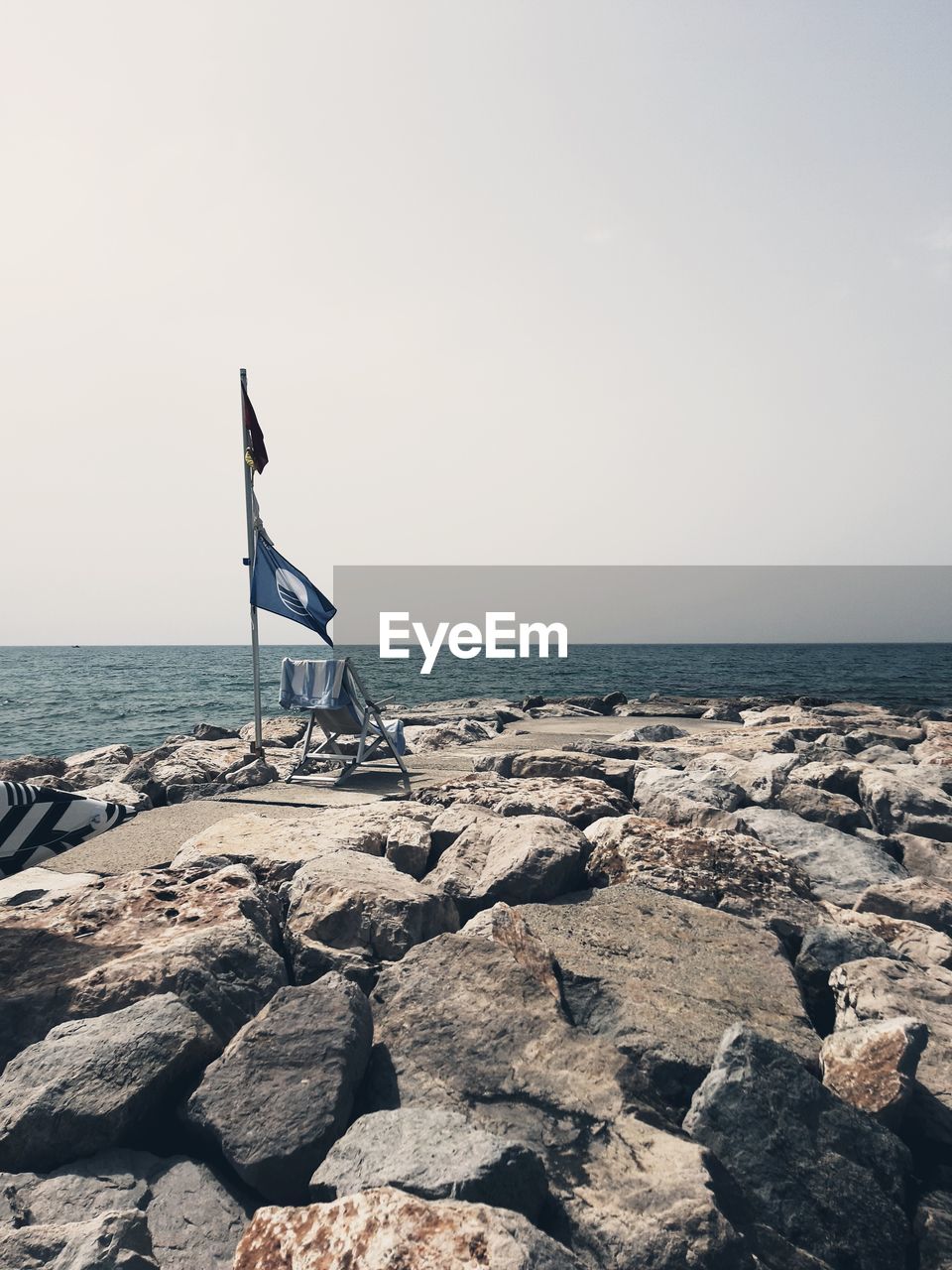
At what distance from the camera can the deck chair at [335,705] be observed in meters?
7.11

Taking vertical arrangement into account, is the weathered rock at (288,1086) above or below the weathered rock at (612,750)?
below

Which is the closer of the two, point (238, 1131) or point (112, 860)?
point (238, 1131)

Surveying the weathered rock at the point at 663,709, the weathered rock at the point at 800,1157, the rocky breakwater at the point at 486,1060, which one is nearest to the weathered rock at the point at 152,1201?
the rocky breakwater at the point at 486,1060

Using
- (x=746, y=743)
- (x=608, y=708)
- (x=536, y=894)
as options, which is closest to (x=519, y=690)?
(x=608, y=708)

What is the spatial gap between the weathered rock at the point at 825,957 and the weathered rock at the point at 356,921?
140 cm

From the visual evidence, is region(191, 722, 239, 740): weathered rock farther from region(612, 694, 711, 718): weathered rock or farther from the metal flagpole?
region(612, 694, 711, 718): weathered rock

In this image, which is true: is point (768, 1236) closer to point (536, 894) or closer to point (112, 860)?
point (536, 894)

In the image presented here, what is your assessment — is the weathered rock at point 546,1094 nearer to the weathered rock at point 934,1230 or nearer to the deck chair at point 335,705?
the weathered rock at point 934,1230

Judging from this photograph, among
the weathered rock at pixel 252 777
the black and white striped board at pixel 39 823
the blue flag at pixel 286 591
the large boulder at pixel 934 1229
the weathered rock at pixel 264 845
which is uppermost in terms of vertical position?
the blue flag at pixel 286 591

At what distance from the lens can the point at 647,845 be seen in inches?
148

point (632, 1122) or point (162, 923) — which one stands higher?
point (162, 923)

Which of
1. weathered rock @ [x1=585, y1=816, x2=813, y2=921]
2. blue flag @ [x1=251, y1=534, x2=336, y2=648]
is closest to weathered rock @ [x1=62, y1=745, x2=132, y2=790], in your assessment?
blue flag @ [x1=251, y1=534, x2=336, y2=648]

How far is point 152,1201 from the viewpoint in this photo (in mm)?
1966

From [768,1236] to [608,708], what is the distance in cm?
1595
